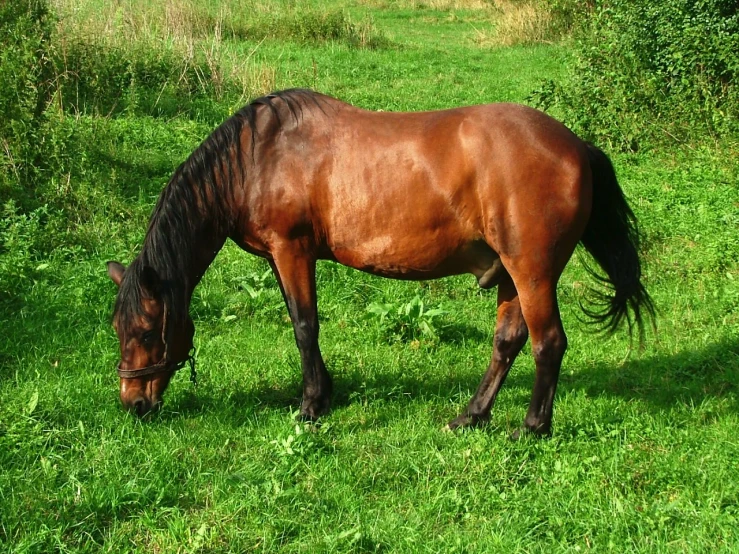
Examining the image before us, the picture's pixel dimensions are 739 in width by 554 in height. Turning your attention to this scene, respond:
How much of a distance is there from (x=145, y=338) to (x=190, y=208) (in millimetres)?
815

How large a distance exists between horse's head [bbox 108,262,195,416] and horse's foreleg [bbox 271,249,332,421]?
657 mm

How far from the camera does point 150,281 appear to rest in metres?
4.43

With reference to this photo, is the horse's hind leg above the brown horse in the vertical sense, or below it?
below

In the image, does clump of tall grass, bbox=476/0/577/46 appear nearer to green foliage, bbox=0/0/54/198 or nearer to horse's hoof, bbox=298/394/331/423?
green foliage, bbox=0/0/54/198

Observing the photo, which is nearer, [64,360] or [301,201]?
[301,201]

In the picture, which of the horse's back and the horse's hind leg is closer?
the horse's back

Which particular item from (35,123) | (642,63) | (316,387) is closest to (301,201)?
(316,387)

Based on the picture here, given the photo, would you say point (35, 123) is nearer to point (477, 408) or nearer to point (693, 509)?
point (477, 408)

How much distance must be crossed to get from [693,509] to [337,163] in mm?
2658

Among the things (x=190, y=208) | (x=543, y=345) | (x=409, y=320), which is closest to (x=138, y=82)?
(x=409, y=320)

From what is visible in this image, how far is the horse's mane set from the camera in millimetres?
4477

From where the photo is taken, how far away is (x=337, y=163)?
4531 millimetres

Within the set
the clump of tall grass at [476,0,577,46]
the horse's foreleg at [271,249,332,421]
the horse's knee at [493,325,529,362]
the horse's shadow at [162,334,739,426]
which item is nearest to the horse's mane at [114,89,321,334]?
the horse's foreleg at [271,249,332,421]

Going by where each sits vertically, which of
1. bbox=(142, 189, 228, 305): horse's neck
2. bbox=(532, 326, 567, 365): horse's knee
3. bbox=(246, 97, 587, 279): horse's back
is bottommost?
bbox=(532, 326, 567, 365): horse's knee
